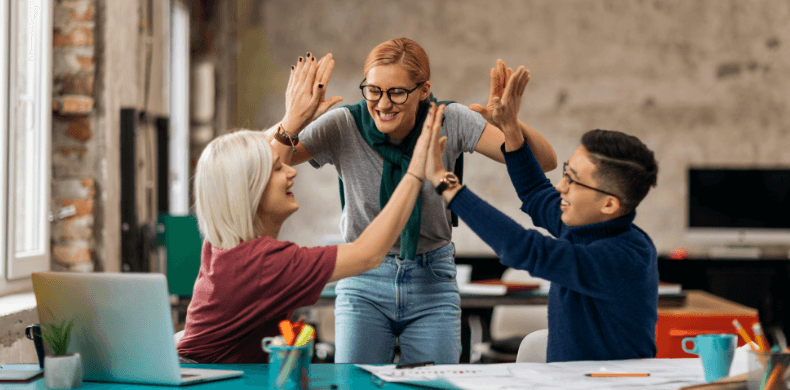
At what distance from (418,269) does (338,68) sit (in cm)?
367

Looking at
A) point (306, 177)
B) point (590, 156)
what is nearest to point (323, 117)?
point (590, 156)

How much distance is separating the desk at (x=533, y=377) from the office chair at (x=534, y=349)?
0.23 m

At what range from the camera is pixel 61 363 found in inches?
44.0

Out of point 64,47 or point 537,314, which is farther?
point 537,314

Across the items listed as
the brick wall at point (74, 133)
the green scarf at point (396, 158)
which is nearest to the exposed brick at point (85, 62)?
the brick wall at point (74, 133)

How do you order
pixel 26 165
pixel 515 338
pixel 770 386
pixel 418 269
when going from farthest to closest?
pixel 515 338 → pixel 26 165 → pixel 418 269 → pixel 770 386

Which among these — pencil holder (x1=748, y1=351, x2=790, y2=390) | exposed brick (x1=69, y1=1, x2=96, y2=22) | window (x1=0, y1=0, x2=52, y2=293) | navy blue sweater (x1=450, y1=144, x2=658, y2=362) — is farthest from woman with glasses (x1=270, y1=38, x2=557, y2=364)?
exposed brick (x1=69, y1=1, x2=96, y2=22)

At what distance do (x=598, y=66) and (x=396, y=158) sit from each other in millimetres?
3890

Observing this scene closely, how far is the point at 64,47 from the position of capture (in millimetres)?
2580

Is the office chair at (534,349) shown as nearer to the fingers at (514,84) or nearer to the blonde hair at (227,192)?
the fingers at (514,84)

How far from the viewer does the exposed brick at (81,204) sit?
261 cm

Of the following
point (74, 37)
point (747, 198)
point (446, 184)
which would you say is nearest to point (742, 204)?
point (747, 198)

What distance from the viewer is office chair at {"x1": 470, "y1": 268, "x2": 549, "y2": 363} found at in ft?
10.2

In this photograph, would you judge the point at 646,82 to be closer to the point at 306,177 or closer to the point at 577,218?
the point at 306,177
